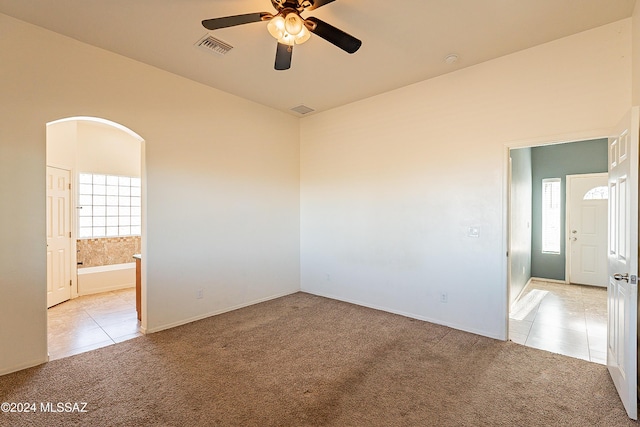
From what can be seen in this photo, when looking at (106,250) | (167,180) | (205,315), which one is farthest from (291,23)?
(106,250)

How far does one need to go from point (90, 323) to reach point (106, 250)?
2.49 m

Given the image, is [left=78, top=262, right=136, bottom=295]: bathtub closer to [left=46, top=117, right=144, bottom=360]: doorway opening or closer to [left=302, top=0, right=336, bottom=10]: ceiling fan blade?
[left=46, top=117, right=144, bottom=360]: doorway opening

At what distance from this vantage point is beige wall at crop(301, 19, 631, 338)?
2.92 m

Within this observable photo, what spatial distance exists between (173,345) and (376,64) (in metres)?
3.85

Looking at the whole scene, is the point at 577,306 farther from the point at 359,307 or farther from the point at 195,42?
the point at 195,42

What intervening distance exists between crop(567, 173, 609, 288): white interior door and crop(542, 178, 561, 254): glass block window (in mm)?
227

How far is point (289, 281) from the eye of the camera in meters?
5.23

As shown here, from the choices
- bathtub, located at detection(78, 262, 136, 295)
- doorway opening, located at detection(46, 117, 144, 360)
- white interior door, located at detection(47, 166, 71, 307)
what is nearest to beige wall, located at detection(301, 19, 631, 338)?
doorway opening, located at detection(46, 117, 144, 360)

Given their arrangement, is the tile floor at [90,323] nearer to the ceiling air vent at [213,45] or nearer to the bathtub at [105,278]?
the bathtub at [105,278]

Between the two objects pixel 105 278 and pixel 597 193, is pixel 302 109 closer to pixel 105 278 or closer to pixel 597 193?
pixel 105 278

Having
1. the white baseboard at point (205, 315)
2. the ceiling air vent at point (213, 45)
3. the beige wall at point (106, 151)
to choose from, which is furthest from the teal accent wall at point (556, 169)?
the beige wall at point (106, 151)

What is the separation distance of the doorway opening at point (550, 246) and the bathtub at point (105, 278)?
20.9 ft

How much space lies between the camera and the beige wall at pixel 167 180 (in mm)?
2695

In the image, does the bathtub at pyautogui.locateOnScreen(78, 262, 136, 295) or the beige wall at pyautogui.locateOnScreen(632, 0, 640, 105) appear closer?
the beige wall at pyautogui.locateOnScreen(632, 0, 640, 105)
